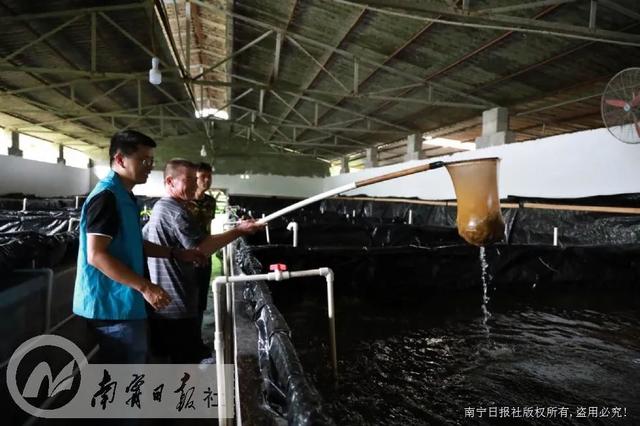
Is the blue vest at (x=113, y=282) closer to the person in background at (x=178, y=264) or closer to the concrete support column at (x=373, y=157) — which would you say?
the person in background at (x=178, y=264)

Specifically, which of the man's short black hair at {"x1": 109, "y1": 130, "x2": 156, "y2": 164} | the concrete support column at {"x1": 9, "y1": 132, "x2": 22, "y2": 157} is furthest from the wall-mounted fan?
the concrete support column at {"x1": 9, "y1": 132, "x2": 22, "y2": 157}

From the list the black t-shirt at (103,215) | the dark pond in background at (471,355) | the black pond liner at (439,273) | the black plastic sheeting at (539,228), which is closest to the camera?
the black t-shirt at (103,215)

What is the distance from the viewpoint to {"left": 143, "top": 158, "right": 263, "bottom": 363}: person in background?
2.02 m

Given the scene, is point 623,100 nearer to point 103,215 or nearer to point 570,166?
point 570,166

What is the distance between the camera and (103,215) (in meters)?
1.47

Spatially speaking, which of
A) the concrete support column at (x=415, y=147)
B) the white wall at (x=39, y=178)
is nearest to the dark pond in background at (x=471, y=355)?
the concrete support column at (x=415, y=147)

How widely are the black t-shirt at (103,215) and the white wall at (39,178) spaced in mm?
13325

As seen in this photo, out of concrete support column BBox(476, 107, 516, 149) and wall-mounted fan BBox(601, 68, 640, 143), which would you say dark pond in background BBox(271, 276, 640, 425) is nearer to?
wall-mounted fan BBox(601, 68, 640, 143)

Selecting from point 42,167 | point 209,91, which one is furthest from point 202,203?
point 42,167

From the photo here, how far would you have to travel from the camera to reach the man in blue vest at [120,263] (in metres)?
1.48

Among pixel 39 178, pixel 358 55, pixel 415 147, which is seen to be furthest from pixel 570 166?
pixel 39 178

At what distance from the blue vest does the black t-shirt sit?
0.15 feet

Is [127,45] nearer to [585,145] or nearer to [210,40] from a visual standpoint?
[210,40]

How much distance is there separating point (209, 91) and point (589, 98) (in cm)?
1119
